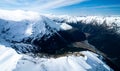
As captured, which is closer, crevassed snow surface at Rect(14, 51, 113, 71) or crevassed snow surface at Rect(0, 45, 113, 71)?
crevassed snow surface at Rect(0, 45, 113, 71)

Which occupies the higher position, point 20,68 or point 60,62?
point 20,68

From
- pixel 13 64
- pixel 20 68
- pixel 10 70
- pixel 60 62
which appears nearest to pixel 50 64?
pixel 60 62

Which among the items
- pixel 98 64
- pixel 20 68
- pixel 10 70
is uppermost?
pixel 10 70

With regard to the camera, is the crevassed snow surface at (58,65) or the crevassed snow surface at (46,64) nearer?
the crevassed snow surface at (46,64)

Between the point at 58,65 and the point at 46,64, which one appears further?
the point at 46,64

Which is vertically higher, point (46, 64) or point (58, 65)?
point (46, 64)

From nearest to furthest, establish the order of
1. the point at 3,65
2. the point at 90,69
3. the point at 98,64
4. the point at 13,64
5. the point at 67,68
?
the point at 3,65
the point at 13,64
the point at 67,68
the point at 90,69
the point at 98,64

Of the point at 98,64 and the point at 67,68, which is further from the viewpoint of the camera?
the point at 98,64

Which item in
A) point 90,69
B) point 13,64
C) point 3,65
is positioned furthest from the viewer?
point 90,69

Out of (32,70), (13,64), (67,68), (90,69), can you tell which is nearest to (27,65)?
(32,70)

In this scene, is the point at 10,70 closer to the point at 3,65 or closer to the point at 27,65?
the point at 3,65
